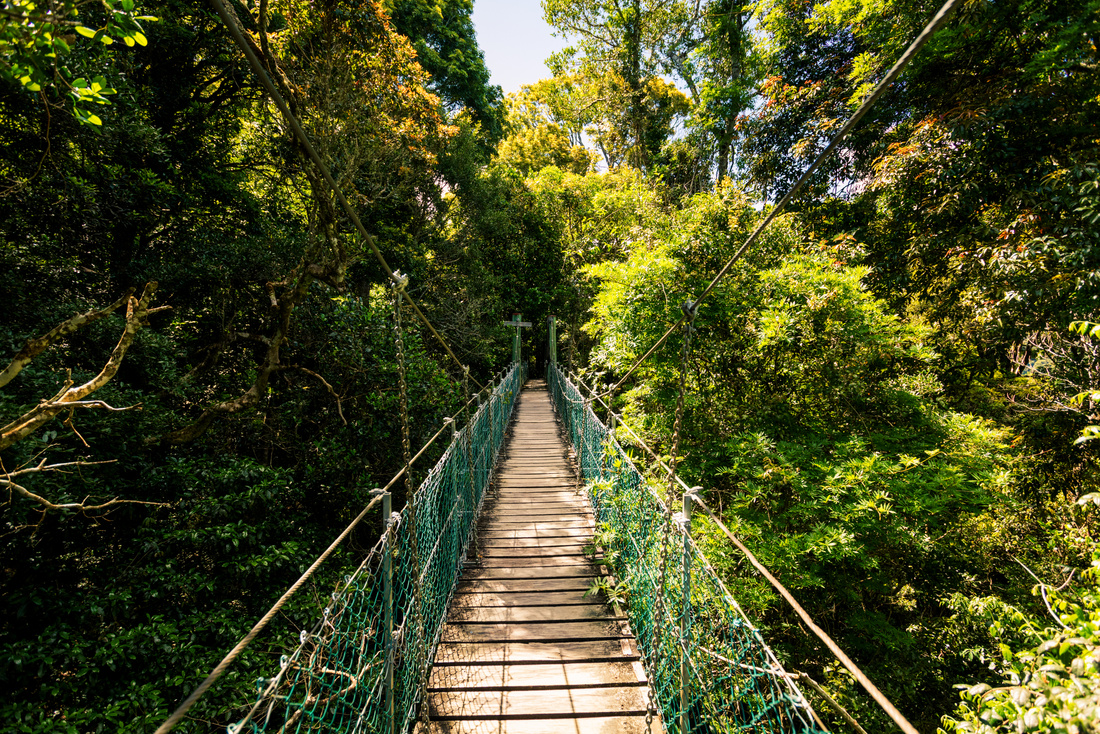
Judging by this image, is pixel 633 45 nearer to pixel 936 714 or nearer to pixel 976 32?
pixel 976 32

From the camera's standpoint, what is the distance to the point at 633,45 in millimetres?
12727

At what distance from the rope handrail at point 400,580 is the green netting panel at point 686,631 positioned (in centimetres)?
117

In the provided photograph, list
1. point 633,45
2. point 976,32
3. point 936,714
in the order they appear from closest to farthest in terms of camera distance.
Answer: point 936,714
point 976,32
point 633,45

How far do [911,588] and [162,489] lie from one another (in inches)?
273

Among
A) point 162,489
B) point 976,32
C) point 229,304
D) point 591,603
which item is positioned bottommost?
point 591,603

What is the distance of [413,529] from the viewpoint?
2092 millimetres

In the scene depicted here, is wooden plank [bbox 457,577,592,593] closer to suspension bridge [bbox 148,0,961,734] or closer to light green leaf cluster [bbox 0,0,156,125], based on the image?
suspension bridge [bbox 148,0,961,734]

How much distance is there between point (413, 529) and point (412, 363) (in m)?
3.83

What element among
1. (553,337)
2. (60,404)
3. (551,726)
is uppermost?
(553,337)

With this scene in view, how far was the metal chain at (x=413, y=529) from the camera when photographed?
1.98m

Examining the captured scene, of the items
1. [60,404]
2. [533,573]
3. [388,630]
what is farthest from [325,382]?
[388,630]

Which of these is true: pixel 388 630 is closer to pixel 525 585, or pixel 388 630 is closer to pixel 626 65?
pixel 525 585

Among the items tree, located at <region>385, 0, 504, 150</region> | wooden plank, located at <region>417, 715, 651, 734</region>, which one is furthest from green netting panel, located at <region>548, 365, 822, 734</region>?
tree, located at <region>385, 0, 504, 150</region>

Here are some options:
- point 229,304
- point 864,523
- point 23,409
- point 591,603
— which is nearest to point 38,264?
point 229,304
